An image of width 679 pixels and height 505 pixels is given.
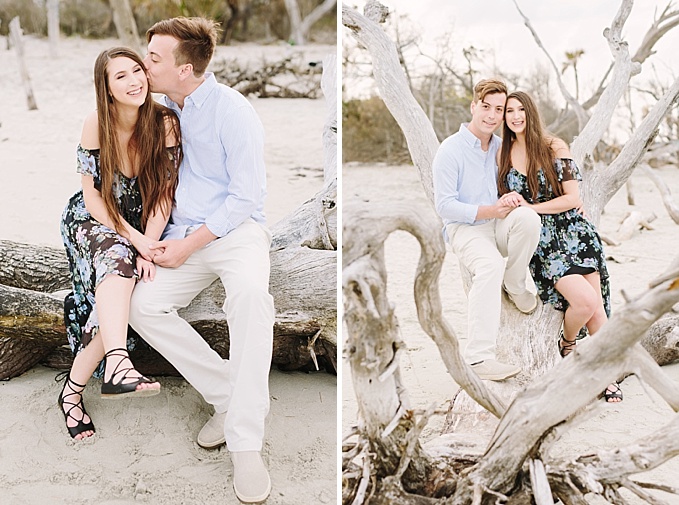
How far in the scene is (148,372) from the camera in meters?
3.13

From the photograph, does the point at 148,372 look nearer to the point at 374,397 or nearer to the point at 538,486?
the point at 374,397

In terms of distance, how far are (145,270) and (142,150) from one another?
0.43m

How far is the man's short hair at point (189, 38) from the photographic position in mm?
2748

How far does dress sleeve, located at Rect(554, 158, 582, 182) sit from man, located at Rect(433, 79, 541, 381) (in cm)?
25

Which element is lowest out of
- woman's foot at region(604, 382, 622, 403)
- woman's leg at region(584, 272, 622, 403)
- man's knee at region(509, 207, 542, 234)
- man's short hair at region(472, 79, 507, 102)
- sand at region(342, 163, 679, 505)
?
sand at region(342, 163, 679, 505)

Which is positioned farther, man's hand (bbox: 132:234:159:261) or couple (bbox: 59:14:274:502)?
man's hand (bbox: 132:234:159:261)

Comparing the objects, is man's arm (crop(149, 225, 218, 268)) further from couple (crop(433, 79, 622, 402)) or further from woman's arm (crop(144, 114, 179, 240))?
couple (crop(433, 79, 622, 402))

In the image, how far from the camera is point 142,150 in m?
2.77

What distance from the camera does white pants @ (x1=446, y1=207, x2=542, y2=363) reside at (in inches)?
114

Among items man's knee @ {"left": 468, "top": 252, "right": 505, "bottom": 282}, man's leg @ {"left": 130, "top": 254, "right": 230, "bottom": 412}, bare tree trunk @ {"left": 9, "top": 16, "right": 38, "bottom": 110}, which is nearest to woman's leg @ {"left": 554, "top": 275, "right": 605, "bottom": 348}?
man's knee @ {"left": 468, "top": 252, "right": 505, "bottom": 282}

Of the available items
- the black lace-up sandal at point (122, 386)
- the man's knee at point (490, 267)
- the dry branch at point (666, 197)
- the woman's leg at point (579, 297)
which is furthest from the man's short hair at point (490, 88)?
the dry branch at point (666, 197)

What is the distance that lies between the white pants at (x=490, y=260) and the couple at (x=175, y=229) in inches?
31.1

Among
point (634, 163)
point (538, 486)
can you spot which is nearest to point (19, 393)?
point (538, 486)

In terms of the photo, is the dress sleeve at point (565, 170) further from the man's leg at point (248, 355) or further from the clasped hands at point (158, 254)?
the clasped hands at point (158, 254)
